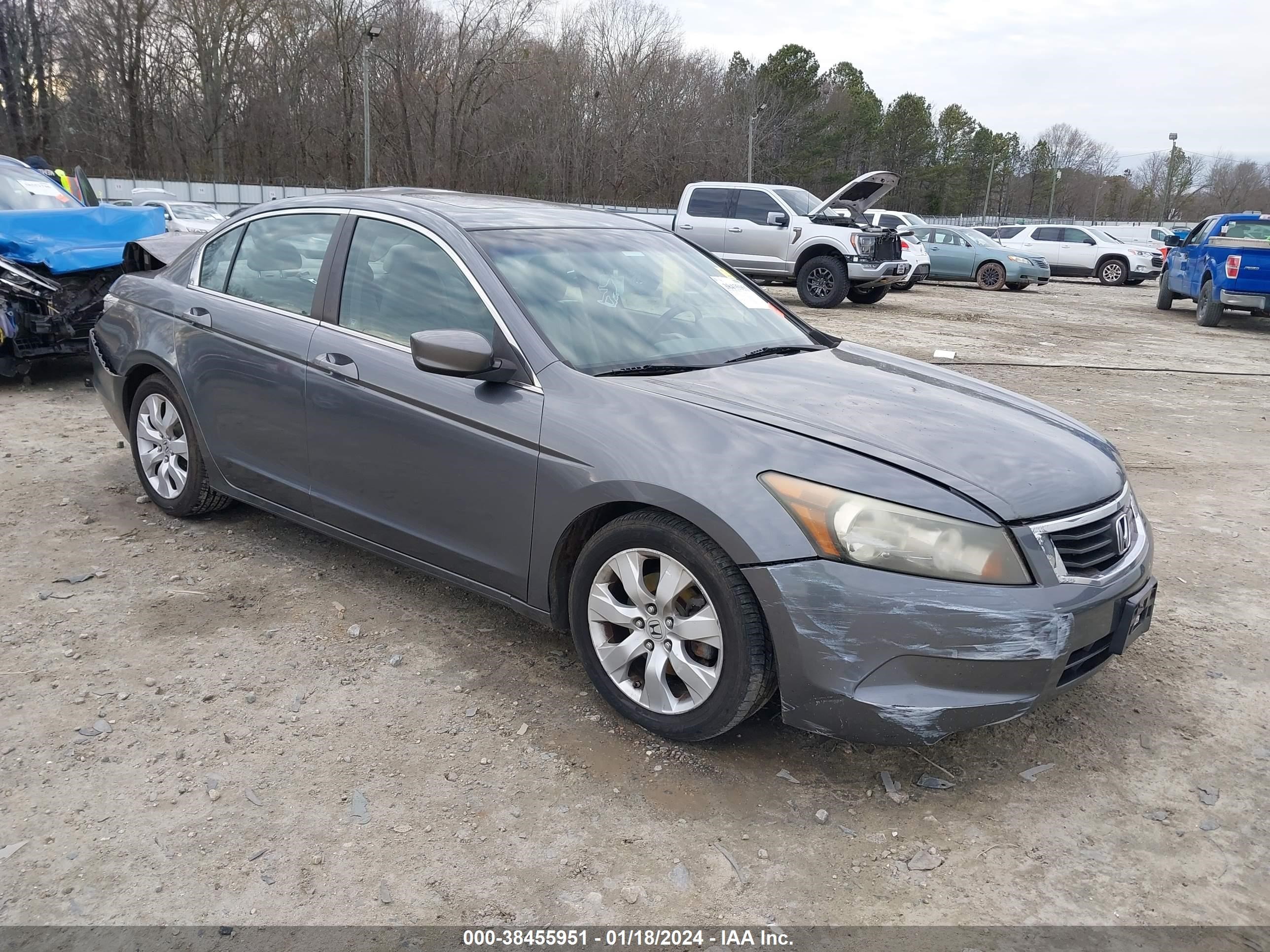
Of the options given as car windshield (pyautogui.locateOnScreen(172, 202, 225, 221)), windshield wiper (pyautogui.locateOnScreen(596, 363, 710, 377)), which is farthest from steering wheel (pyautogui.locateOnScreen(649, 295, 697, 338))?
car windshield (pyautogui.locateOnScreen(172, 202, 225, 221))

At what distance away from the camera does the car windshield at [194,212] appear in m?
18.4

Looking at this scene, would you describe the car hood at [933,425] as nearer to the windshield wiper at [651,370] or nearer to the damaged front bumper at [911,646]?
the windshield wiper at [651,370]

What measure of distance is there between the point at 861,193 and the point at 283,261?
544 inches

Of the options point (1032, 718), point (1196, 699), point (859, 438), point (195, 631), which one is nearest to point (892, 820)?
point (1032, 718)

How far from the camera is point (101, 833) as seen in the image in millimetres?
2537

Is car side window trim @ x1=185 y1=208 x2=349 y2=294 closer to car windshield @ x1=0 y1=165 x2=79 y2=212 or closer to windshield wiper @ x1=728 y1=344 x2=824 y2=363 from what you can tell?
windshield wiper @ x1=728 y1=344 x2=824 y2=363

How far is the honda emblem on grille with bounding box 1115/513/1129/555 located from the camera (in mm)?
2920

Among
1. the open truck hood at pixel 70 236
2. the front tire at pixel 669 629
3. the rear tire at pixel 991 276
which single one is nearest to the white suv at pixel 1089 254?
the rear tire at pixel 991 276

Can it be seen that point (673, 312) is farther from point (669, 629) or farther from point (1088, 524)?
point (1088, 524)

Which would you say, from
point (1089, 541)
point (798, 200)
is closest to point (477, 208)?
point (1089, 541)

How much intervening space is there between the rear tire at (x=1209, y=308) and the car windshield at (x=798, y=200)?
6.72m

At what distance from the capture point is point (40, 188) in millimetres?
8562

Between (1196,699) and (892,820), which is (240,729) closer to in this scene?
(892,820)

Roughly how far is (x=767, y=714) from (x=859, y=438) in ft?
3.33
